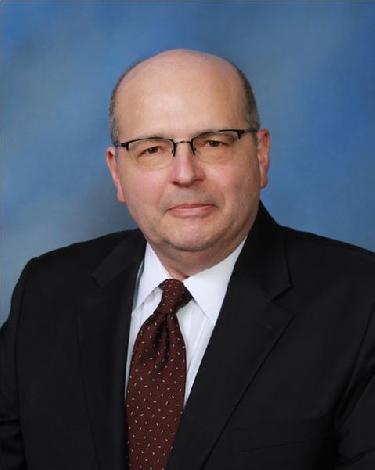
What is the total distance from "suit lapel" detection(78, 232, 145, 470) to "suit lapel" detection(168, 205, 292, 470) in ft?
0.65

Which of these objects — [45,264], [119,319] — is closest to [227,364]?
[119,319]

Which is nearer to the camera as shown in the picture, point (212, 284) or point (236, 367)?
point (236, 367)

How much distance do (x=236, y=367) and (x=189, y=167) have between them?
0.51 metres

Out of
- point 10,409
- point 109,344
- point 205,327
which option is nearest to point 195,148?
point 205,327

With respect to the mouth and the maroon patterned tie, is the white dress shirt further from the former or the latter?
the mouth

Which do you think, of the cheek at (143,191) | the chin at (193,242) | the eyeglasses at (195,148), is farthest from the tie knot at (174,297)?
the eyeglasses at (195,148)

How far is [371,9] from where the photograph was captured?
3.39 meters

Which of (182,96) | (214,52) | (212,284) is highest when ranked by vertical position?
(214,52)

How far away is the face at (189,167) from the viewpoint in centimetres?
246

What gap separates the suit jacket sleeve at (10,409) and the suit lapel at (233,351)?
0.58 meters

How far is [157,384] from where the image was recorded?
2.51 meters

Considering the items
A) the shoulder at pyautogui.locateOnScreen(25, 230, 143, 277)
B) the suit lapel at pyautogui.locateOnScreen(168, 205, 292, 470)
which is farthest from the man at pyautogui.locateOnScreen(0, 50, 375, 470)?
the shoulder at pyautogui.locateOnScreen(25, 230, 143, 277)

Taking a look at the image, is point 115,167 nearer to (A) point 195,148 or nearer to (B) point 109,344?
(A) point 195,148

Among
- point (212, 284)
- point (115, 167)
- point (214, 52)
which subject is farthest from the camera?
point (214, 52)
